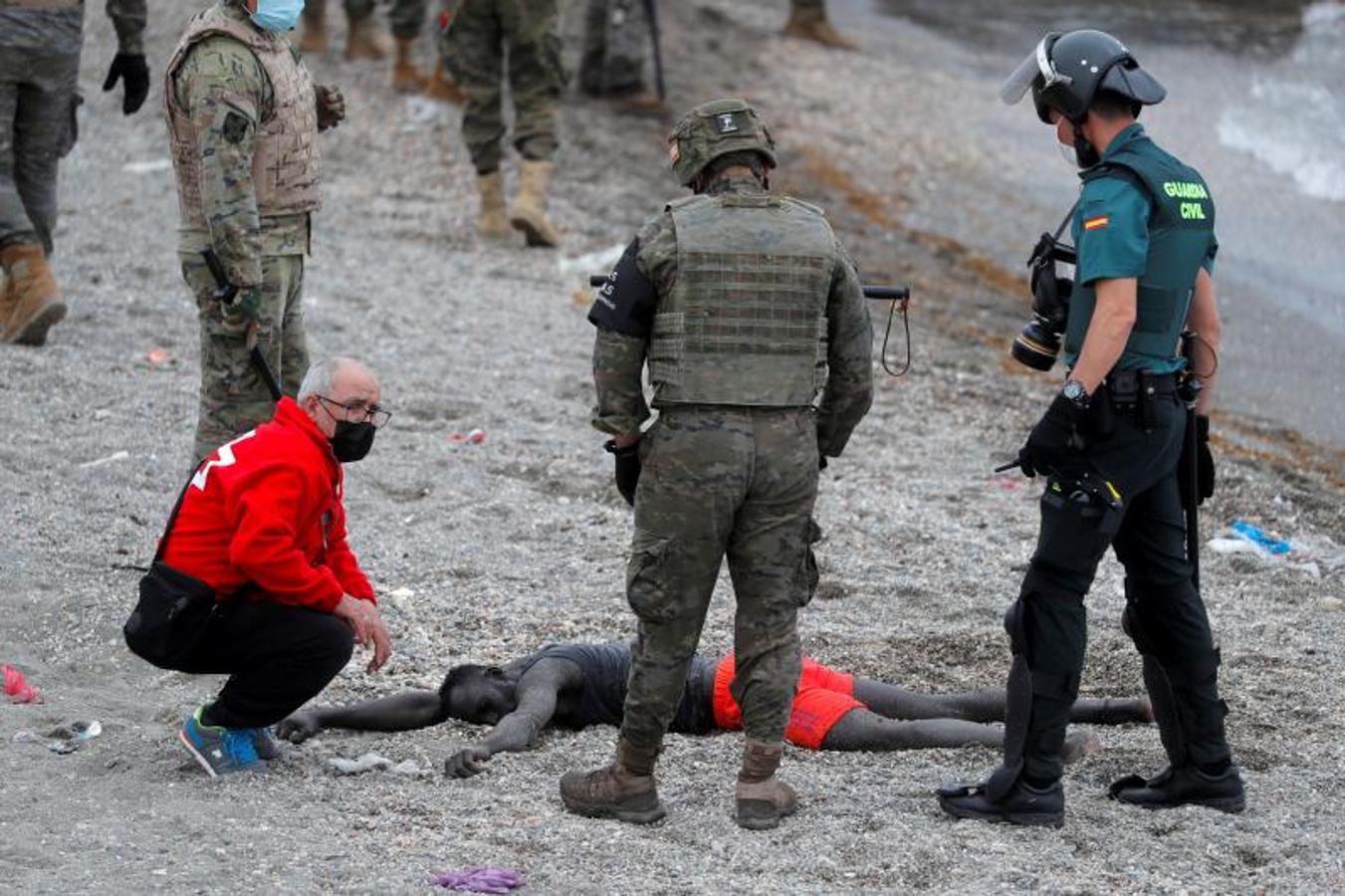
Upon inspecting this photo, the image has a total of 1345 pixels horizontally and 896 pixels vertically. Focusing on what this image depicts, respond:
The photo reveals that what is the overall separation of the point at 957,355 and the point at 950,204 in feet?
12.1

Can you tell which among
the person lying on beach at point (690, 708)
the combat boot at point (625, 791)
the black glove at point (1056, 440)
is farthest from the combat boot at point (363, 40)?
the black glove at point (1056, 440)

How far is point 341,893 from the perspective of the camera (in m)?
4.76

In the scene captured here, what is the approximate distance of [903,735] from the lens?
6117mm

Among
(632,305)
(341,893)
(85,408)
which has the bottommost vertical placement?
(341,893)

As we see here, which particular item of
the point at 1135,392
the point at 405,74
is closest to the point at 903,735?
the point at 1135,392

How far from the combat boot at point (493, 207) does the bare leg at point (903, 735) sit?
7398 mm

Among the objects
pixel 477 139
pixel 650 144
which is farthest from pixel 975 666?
pixel 650 144

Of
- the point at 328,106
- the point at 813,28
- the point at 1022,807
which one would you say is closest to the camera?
the point at 1022,807

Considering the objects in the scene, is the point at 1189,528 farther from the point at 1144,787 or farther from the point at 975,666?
the point at 975,666

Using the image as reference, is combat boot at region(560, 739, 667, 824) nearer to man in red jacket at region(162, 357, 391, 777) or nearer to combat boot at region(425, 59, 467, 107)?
man in red jacket at region(162, 357, 391, 777)

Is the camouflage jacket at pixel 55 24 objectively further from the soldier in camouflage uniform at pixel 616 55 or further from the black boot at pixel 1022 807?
the soldier in camouflage uniform at pixel 616 55

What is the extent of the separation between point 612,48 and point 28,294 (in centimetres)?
745

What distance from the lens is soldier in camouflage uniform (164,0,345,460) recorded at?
6.56 meters

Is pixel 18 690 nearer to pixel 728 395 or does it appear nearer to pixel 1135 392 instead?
pixel 728 395
